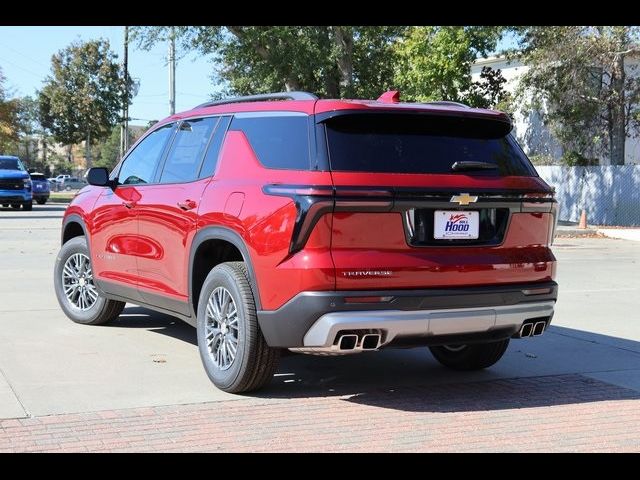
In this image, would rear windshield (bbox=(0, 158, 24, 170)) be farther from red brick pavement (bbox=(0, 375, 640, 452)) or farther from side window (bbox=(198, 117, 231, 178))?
red brick pavement (bbox=(0, 375, 640, 452))

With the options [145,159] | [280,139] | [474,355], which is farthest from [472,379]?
[145,159]

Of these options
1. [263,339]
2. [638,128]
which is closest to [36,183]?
[638,128]

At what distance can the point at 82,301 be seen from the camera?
8203 mm

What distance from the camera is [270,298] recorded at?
5258 millimetres

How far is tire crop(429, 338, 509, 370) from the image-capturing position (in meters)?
6.46

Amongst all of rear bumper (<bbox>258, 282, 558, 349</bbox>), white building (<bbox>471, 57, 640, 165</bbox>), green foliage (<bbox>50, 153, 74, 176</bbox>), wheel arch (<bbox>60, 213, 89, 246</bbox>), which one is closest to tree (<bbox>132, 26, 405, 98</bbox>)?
white building (<bbox>471, 57, 640, 165</bbox>)

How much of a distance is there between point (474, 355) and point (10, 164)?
27.3m

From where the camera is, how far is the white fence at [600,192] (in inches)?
1055

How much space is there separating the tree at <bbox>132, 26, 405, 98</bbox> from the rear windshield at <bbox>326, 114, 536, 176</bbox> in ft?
76.2

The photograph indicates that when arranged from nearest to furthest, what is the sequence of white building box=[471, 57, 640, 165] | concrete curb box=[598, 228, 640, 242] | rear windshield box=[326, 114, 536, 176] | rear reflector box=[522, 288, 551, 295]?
rear windshield box=[326, 114, 536, 176]
rear reflector box=[522, 288, 551, 295]
concrete curb box=[598, 228, 640, 242]
white building box=[471, 57, 640, 165]
